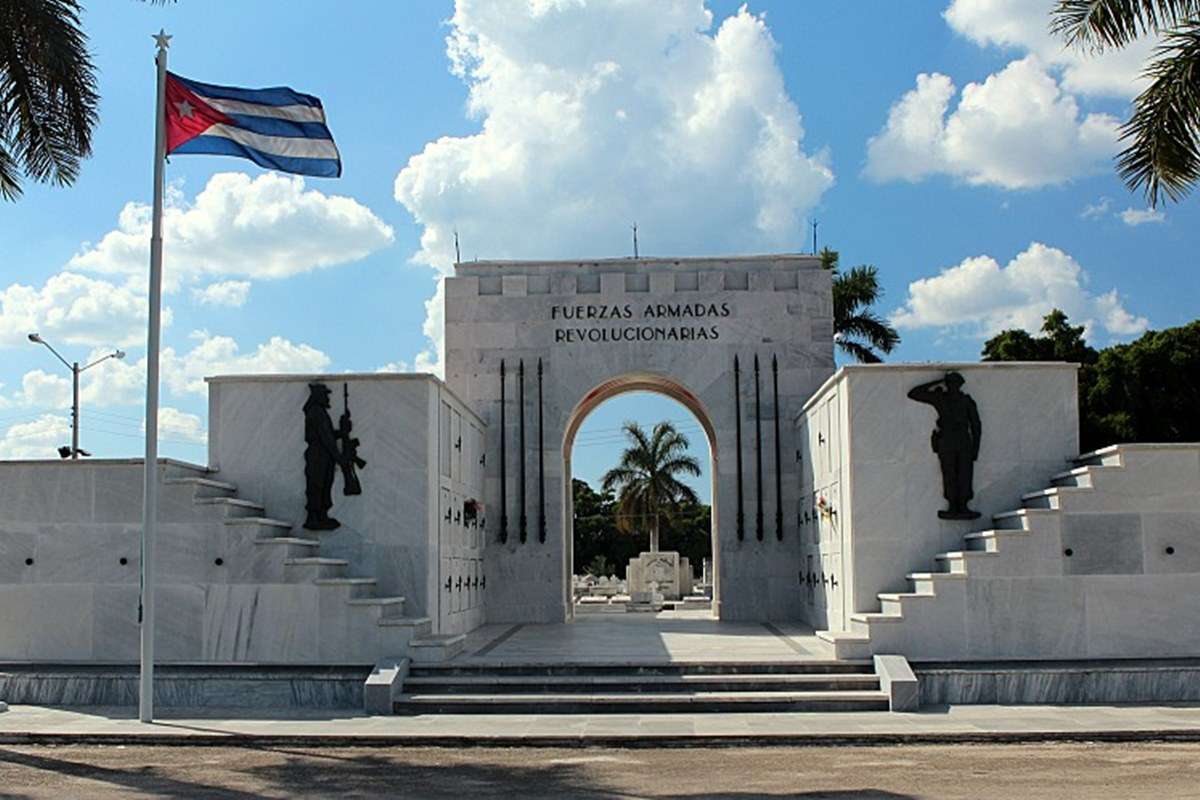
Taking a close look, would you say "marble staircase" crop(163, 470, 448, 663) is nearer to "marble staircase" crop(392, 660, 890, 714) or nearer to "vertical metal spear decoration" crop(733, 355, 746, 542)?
"marble staircase" crop(392, 660, 890, 714)

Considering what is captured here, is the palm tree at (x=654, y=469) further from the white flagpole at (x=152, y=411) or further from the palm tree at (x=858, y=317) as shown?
the white flagpole at (x=152, y=411)

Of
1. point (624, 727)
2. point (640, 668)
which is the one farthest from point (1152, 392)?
point (624, 727)

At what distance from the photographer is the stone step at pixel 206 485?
16328 mm

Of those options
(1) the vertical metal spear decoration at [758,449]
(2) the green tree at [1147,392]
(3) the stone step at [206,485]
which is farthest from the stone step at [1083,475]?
(2) the green tree at [1147,392]

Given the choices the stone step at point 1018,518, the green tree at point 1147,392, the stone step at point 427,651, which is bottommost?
the stone step at point 427,651

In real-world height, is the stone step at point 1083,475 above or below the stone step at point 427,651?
above

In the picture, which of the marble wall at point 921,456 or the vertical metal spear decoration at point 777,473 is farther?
the vertical metal spear decoration at point 777,473

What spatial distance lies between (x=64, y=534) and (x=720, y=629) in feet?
33.6

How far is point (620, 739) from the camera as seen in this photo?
12.7m

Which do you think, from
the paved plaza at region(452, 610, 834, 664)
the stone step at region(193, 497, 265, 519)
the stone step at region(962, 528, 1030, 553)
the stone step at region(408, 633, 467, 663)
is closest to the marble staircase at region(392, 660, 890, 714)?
the stone step at region(408, 633, 467, 663)

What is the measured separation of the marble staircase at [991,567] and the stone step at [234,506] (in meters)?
Result: 7.62

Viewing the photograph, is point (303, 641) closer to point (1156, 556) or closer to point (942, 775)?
point (942, 775)

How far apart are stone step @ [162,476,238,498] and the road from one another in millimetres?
4271

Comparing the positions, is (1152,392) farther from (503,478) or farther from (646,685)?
(646,685)
